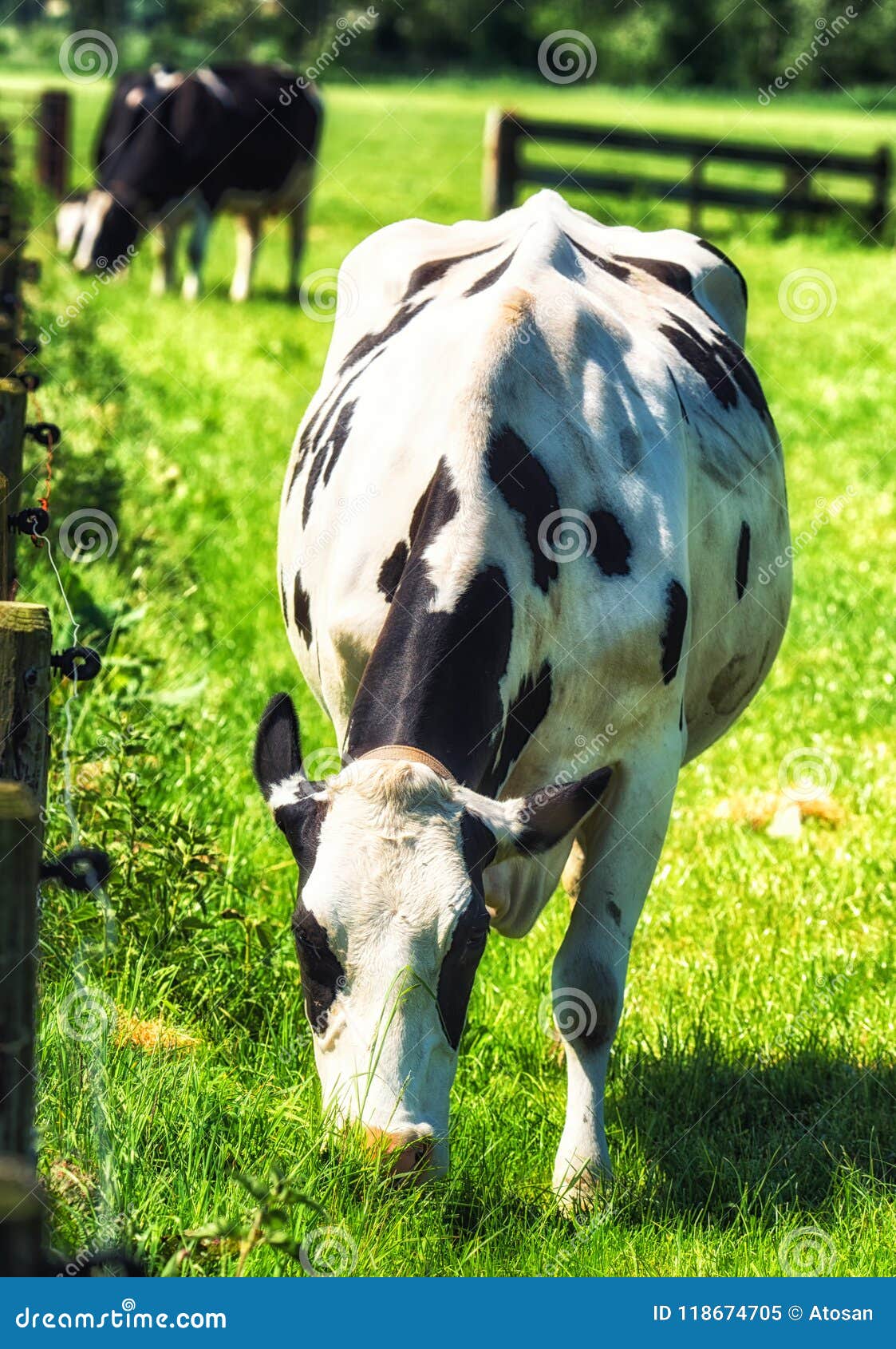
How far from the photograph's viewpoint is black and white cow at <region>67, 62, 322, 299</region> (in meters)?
16.4

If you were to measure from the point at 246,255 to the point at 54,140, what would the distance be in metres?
5.89

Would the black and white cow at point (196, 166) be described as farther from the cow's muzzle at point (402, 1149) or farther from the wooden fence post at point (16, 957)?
the wooden fence post at point (16, 957)


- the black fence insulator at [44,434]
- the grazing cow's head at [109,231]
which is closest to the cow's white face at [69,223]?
the grazing cow's head at [109,231]

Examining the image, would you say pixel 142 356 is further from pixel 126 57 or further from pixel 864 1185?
pixel 126 57

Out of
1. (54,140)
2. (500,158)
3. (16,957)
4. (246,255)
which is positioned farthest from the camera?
(54,140)

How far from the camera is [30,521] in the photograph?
142 inches

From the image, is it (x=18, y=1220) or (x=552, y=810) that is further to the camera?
(x=552, y=810)

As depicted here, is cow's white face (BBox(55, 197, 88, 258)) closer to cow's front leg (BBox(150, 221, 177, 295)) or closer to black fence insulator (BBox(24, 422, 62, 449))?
cow's front leg (BBox(150, 221, 177, 295))

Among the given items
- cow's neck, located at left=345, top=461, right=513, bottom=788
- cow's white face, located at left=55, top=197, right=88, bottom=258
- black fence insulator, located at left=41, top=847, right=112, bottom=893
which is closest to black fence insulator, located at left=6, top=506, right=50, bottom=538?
cow's neck, located at left=345, top=461, right=513, bottom=788

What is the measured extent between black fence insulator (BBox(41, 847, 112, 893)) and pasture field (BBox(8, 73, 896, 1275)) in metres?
0.58

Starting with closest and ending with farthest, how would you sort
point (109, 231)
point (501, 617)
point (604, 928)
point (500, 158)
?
point (501, 617), point (604, 928), point (109, 231), point (500, 158)

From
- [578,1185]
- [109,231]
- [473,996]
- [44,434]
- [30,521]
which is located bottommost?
[578,1185]

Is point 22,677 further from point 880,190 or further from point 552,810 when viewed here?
point 880,190

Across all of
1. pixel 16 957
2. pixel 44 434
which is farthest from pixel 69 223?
pixel 16 957
